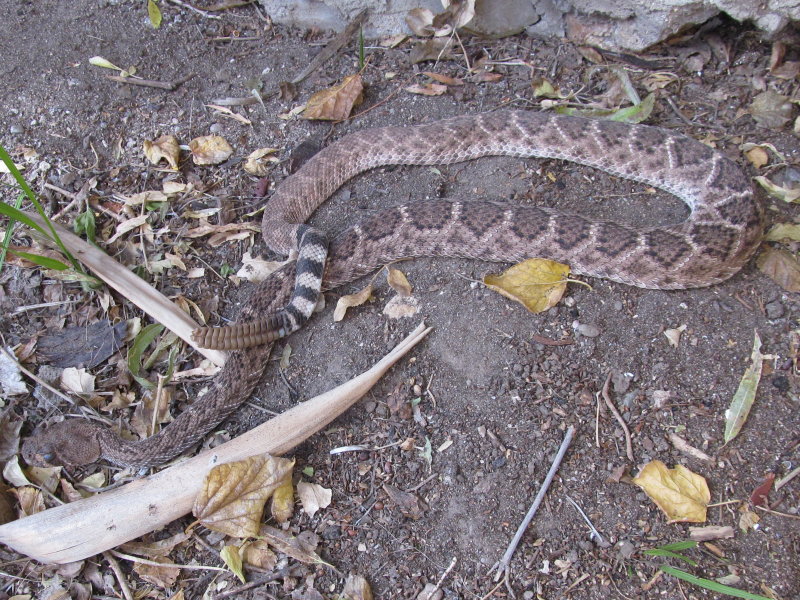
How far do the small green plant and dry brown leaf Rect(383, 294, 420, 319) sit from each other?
1599 millimetres

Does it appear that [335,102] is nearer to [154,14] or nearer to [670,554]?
[154,14]

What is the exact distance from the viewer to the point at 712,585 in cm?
236

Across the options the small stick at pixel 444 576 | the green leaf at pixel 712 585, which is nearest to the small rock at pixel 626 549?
the green leaf at pixel 712 585

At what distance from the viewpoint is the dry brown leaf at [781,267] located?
3.41 metres

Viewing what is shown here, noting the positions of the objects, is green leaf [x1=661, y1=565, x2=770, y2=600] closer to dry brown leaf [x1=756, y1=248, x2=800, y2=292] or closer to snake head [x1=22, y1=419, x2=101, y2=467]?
dry brown leaf [x1=756, y1=248, x2=800, y2=292]

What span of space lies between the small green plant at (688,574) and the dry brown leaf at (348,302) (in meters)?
1.83

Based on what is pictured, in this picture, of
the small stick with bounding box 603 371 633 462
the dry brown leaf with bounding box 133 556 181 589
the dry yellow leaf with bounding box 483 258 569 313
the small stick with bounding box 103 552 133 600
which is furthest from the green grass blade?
the small stick with bounding box 103 552 133 600

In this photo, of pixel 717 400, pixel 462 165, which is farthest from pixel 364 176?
pixel 717 400

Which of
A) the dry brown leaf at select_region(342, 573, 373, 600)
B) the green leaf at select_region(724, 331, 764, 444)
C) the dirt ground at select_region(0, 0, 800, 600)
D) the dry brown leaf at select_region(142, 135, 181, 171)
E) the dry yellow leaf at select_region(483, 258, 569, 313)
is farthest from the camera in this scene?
the dry brown leaf at select_region(142, 135, 181, 171)

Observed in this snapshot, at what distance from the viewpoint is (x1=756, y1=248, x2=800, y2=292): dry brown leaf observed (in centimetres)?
341

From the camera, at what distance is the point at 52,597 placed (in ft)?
9.17

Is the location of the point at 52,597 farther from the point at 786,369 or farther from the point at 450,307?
the point at 786,369

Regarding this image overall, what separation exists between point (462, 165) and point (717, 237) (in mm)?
1634

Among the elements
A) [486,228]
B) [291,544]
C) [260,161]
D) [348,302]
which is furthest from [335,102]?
[291,544]
